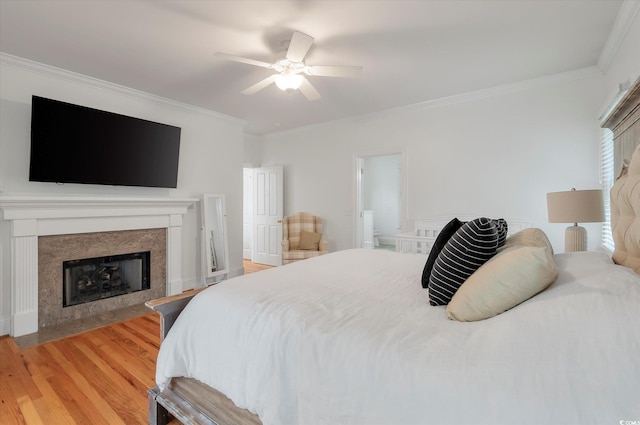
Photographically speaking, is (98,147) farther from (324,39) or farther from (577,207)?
(577,207)

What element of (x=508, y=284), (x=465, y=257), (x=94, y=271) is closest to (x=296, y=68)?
(x=465, y=257)

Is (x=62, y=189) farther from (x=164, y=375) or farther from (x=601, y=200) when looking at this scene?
(x=601, y=200)

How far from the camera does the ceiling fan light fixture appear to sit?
2625 millimetres

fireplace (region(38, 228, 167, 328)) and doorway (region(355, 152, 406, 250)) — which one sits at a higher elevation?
doorway (region(355, 152, 406, 250))

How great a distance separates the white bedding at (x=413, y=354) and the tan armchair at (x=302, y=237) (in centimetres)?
308

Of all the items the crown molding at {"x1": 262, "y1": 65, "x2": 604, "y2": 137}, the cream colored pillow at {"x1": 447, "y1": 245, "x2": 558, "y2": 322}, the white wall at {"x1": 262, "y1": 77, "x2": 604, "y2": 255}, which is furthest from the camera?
the white wall at {"x1": 262, "y1": 77, "x2": 604, "y2": 255}

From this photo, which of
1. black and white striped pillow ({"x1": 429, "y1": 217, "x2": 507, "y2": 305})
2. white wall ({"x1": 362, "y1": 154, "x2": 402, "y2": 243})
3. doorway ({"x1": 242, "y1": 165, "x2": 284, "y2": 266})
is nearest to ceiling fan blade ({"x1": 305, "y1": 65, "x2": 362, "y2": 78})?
black and white striped pillow ({"x1": 429, "y1": 217, "x2": 507, "y2": 305})

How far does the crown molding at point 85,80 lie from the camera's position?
286 centimetres

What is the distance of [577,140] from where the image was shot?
10.7ft

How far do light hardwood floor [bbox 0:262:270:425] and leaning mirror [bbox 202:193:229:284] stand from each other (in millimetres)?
1549

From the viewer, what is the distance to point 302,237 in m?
4.93

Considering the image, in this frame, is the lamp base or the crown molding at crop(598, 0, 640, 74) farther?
the lamp base

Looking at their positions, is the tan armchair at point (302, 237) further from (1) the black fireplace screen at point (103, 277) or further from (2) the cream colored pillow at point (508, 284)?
(2) the cream colored pillow at point (508, 284)

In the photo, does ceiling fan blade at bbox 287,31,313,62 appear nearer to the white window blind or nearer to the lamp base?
the lamp base
